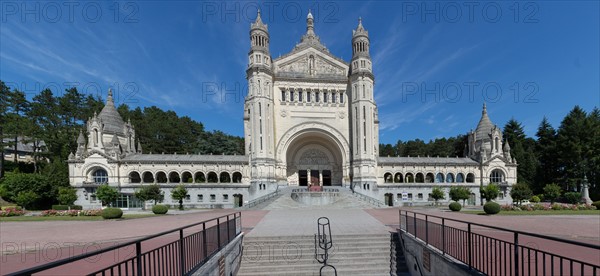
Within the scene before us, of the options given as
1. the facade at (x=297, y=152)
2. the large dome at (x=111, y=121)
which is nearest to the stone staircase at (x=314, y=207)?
the facade at (x=297, y=152)

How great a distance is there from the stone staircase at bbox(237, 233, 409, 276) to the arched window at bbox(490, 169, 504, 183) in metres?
41.4

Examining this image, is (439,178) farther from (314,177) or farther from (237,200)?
(237,200)

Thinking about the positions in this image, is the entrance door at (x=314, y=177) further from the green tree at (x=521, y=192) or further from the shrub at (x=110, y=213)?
the shrub at (x=110, y=213)

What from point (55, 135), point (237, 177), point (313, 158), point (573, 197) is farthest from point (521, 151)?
point (55, 135)

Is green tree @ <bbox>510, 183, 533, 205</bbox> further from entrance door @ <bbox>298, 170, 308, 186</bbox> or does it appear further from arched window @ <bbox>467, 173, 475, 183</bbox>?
entrance door @ <bbox>298, 170, 308, 186</bbox>

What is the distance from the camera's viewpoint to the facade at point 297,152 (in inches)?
1475

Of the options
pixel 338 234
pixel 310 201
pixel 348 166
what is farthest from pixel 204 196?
pixel 338 234

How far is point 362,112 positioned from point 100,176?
131 feet

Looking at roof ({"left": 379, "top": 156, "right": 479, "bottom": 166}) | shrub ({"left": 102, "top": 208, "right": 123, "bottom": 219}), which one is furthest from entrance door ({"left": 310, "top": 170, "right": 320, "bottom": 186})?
shrub ({"left": 102, "top": 208, "right": 123, "bottom": 219})

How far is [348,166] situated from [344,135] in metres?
5.18

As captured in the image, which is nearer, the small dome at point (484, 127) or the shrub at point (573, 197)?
the shrub at point (573, 197)

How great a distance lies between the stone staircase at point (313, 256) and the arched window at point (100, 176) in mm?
36343

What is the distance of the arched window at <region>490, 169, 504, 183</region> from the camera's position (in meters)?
42.7

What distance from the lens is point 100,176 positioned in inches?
1475
